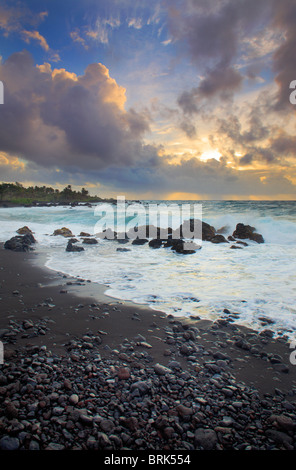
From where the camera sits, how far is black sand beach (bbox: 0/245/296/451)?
2.54m

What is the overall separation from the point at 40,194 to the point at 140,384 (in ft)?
383

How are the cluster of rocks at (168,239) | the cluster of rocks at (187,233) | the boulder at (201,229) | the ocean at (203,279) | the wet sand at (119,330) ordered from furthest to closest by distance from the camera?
1. the boulder at (201,229)
2. the cluster of rocks at (187,233)
3. the cluster of rocks at (168,239)
4. the ocean at (203,279)
5. the wet sand at (119,330)

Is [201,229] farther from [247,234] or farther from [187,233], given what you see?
[247,234]

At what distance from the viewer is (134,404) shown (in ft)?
9.66

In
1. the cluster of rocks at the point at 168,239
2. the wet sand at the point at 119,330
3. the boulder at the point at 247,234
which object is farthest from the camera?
the boulder at the point at 247,234

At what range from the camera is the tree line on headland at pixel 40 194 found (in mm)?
89525

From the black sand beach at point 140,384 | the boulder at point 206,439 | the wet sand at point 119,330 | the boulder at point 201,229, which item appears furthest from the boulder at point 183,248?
the boulder at point 206,439

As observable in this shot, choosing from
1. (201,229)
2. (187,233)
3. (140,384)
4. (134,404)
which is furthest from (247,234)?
(134,404)

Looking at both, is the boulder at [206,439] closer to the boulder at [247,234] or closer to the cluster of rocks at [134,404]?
the cluster of rocks at [134,404]

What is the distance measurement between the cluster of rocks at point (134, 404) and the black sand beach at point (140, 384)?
0.01 m

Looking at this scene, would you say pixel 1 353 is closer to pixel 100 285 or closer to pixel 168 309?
pixel 168 309

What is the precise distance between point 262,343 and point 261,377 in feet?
3.79

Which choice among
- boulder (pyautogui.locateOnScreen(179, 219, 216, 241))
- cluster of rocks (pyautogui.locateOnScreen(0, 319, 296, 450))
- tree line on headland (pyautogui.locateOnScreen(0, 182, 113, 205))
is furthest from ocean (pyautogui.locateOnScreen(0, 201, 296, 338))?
tree line on headland (pyautogui.locateOnScreen(0, 182, 113, 205))

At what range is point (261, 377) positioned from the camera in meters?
3.68
